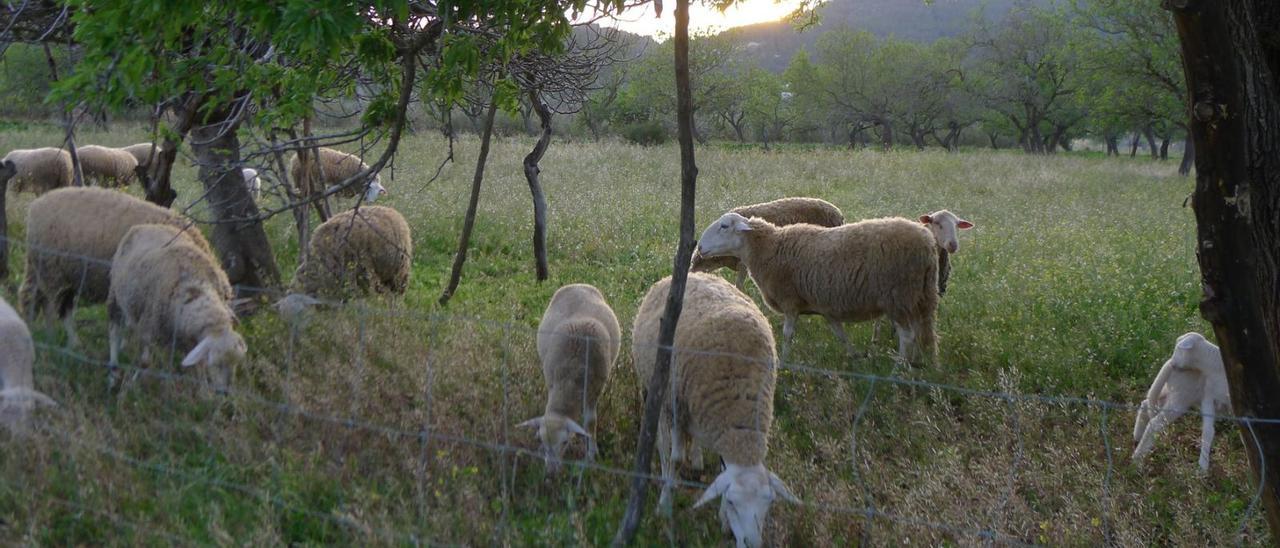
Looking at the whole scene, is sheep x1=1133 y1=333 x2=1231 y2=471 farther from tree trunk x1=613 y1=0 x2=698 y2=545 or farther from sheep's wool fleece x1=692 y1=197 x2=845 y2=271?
sheep's wool fleece x1=692 y1=197 x2=845 y2=271

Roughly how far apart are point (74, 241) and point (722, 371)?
5108 mm

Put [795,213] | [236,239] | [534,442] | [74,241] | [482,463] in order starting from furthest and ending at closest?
[795,213] → [236,239] → [74,241] → [534,442] → [482,463]

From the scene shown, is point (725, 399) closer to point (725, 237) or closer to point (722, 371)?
point (722, 371)

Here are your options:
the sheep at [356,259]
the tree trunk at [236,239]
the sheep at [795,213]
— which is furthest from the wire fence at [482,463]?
the sheep at [795,213]

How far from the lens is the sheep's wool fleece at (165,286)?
564 centimetres

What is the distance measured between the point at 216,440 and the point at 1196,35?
471 centimetres

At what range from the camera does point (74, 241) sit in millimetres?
6637

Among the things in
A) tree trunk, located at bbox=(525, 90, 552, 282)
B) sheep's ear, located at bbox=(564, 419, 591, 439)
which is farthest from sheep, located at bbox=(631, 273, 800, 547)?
tree trunk, located at bbox=(525, 90, 552, 282)

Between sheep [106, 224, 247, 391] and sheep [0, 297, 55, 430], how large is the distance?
2.35 ft

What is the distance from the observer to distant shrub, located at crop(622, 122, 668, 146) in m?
34.4

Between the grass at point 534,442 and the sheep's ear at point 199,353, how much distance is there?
0.16 m

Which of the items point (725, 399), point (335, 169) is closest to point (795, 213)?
point (725, 399)

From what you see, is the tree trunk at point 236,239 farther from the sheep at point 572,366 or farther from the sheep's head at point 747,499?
the sheep's head at point 747,499

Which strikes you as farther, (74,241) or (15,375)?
(74,241)
